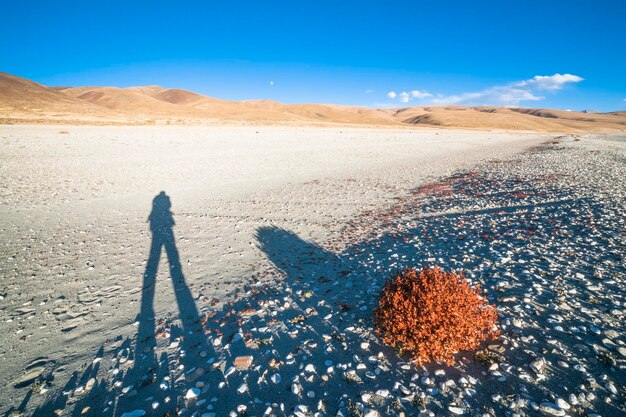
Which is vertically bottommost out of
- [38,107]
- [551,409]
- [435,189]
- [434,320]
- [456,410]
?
[456,410]

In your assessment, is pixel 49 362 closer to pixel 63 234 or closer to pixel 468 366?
pixel 468 366

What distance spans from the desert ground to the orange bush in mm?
354

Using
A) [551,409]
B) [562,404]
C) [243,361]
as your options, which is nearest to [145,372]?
[243,361]

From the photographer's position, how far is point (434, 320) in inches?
262

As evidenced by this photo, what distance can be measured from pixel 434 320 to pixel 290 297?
16.7 ft

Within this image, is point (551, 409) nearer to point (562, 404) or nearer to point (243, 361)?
point (562, 404)

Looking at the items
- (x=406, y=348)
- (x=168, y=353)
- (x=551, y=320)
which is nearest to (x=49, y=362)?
(x=168, y=353)

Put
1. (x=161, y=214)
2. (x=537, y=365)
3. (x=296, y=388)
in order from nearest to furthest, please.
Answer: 1. (x=537, y=365)
2. (x=296, y=388)
3. (x=161, y=214)

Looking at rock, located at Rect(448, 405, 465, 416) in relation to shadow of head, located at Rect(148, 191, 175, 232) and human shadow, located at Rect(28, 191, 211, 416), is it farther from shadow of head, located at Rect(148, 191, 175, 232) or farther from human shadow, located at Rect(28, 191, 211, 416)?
shadow of head, located at Rect(148, 191, 175, 232)

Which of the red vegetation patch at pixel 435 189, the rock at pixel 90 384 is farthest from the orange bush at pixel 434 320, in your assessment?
the red vegetation patch at pixel 435 189

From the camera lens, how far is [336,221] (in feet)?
61.2

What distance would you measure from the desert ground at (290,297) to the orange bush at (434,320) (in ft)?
1.16

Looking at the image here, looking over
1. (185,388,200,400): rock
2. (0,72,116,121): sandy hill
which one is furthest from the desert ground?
(0,72,116,121): sandy hill

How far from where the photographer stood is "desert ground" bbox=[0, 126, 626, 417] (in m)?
6.18
